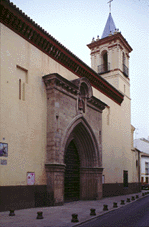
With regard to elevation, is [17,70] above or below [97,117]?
above

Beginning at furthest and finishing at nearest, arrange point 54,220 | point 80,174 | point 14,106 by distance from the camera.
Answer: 1. point 80,174
2. point 14,106
3. point 54,220

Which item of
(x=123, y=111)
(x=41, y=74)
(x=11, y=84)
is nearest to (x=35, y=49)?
(x=41, y=74)

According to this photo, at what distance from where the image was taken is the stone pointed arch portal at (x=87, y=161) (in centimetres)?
1830

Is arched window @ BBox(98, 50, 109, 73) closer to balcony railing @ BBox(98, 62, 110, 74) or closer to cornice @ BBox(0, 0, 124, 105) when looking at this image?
balcony railing @ BBox(98, 62, 110, 74)

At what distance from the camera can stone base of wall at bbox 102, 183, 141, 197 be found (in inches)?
853

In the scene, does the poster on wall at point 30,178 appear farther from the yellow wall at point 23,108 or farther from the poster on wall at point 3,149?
the poster on wall at point 3,149

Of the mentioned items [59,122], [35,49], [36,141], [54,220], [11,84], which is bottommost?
[54,220]

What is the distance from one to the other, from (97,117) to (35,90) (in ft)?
22.5

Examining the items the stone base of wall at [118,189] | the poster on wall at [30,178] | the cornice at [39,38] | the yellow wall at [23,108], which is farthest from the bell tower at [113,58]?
the poster on wall at [30,178]

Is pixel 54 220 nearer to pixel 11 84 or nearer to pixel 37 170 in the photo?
pixel 37 170

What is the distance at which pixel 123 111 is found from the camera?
2733 cm

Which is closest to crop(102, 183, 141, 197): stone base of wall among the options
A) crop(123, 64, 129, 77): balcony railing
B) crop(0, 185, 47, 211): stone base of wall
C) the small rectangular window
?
the small rectangular window

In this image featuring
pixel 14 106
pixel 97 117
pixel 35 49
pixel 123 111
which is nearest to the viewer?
pixel 14 106

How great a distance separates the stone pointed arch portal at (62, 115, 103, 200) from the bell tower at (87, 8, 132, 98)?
9289 millimetres
